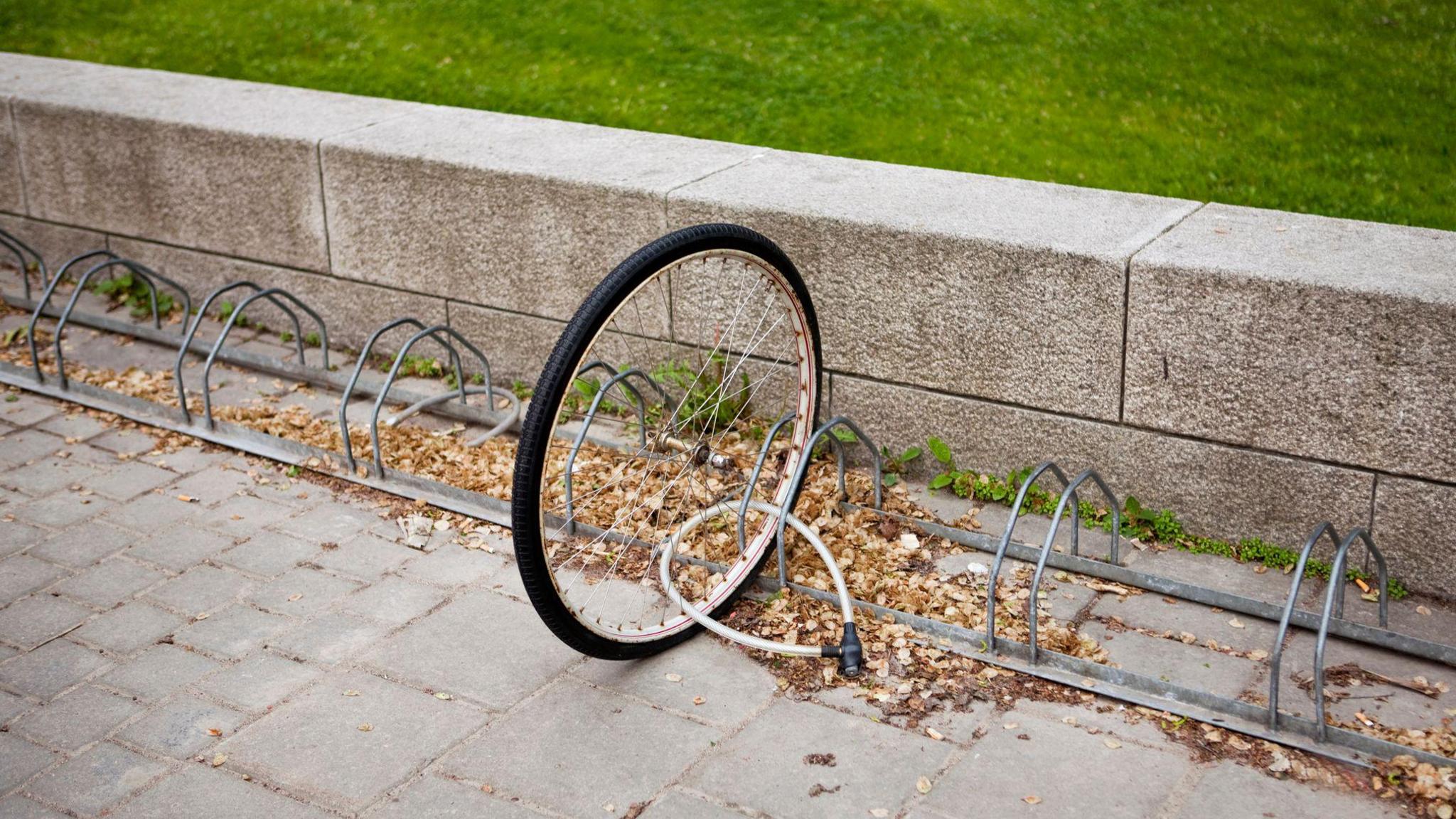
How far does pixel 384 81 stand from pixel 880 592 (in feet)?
15.7

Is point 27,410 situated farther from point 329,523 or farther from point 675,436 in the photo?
point 675,436

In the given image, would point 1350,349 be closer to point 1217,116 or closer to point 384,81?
point 1217,116

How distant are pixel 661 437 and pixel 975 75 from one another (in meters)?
3.36

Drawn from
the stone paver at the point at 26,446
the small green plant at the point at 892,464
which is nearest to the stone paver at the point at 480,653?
the small green plant at the point at 892,464

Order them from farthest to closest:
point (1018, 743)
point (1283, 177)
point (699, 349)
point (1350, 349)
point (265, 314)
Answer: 1. point (265, 314)
2. point (1283, 177)
3. point (699, 349)
4. point (1350, 349)
5. point (1018, 743)

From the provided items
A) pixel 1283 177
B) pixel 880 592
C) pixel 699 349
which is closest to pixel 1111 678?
pixel 880 592

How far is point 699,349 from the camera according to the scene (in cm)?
538

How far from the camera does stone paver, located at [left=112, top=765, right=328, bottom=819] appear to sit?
3459 millimetres

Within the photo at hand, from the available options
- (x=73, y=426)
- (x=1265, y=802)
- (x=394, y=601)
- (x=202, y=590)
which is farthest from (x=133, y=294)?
(x=1265, y=802)

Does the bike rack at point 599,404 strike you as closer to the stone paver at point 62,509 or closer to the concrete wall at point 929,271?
the concrete wall at point 929,271

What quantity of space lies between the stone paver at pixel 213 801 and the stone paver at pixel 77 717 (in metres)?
0.36

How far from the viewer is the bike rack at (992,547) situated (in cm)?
364

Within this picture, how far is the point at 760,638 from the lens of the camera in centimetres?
421

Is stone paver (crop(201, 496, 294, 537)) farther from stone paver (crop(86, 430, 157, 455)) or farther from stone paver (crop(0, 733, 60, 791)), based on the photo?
stone paver (crop(0, 733, 60, 791))
